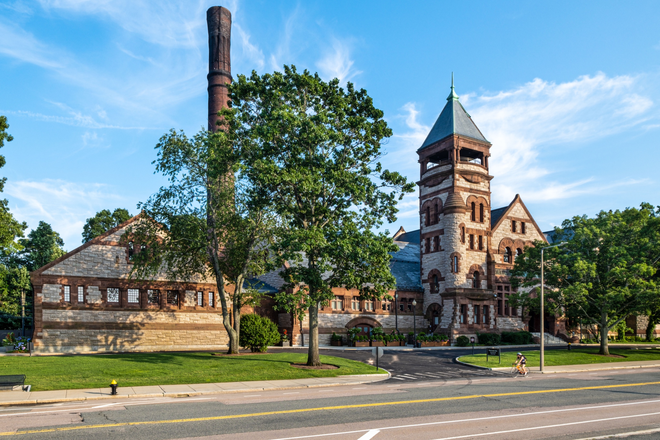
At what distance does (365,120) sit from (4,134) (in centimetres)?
2238

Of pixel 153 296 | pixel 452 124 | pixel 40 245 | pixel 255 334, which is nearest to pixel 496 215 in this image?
pixel 452 124

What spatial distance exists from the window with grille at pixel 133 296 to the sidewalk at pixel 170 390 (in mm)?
20101

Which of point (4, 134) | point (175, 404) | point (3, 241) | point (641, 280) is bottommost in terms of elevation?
point (175, 404)

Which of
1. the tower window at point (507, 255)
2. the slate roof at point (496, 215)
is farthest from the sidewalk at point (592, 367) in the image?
the slate roof at point (496, 215)

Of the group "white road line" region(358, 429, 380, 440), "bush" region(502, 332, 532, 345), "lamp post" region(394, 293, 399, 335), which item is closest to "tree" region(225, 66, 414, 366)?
"white road line" region(358, 429, 380, 440)

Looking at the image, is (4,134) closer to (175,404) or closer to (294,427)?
(175,404)

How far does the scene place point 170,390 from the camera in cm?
2033

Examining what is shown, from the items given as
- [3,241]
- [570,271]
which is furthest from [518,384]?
[3,241]

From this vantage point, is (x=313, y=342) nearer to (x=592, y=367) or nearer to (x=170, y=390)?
(x=170, y=390)

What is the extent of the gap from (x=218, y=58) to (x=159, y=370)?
3915 cm

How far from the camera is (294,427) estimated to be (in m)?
13.5

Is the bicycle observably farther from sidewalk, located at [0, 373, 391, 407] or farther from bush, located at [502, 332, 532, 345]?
bush, located at [502, 332, 532, 345]

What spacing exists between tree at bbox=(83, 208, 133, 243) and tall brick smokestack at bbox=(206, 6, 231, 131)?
31.2 metres

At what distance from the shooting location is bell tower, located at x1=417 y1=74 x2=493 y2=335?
170ft
